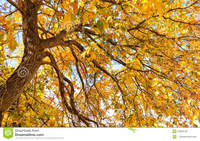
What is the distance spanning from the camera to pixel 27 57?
2.67 meters

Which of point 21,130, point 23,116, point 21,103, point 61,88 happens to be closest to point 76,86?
point 61,88

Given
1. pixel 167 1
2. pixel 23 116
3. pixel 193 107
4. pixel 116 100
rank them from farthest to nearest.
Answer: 1. pixel 116 100
2. pixel 23 116
3. pixel 193 107
4. pixel 167 1

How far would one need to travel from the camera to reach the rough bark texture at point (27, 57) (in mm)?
2480

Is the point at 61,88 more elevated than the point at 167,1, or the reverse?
the point at 167,1

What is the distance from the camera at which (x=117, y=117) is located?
3.45 meters

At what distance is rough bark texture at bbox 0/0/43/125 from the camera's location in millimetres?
2480

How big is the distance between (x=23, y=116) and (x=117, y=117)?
5.86 feet

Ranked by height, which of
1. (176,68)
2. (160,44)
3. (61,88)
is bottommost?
(61,88)

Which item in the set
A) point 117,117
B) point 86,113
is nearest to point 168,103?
point 117,117

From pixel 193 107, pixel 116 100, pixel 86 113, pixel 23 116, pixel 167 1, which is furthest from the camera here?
pixel 116 100

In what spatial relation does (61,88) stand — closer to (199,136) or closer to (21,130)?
(21,130)

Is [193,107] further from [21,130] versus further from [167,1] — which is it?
[21,130]

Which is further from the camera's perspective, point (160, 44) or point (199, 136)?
point (160, 44)

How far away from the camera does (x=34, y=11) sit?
271 cm
